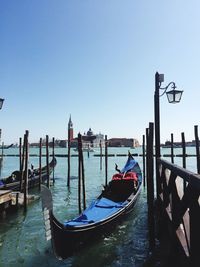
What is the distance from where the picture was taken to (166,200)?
A: 4648 millimetres

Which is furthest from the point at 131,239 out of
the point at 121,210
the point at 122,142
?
the point at 122,142

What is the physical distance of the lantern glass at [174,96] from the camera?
5.61 meters

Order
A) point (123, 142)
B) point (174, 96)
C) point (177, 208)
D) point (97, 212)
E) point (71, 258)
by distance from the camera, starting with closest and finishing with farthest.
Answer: point (177, 208) < point (71, 258) < point (174, 96) < point (97, 212) < point (123, 142)

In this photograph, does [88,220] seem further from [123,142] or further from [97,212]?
[123,142]

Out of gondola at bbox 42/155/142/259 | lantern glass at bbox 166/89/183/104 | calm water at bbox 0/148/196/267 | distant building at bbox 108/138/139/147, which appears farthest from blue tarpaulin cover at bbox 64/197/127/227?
distant building at bbox 108/138/139/147

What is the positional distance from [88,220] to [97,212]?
71 centimetres

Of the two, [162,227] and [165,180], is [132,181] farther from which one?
[165,180]

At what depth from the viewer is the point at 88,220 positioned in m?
5.70

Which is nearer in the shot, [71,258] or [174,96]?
[71,258]

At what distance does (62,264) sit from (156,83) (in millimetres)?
3810

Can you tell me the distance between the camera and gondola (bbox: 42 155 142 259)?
4.22m

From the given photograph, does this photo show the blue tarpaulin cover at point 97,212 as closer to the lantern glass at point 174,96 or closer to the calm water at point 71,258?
the calm water at point 71,258

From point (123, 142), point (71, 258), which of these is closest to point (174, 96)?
point (71, 258)

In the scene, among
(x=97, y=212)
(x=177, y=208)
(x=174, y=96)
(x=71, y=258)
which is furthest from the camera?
(x=97, y=212)
